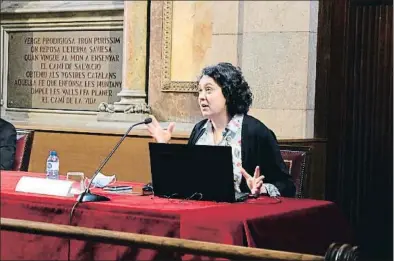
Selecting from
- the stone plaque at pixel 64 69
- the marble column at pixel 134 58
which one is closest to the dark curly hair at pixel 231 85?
the marble column at pixel 134 58

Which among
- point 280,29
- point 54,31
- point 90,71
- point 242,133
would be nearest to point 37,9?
point 54,31

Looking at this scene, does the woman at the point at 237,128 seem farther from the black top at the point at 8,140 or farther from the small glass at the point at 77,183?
the black top at the point at 8,140

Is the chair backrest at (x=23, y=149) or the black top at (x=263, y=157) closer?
the black top at (x=263, y=157)

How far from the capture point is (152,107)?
302 inches

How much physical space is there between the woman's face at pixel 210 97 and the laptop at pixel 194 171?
0.69 m

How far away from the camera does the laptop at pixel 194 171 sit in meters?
3.48

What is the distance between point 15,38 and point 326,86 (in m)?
3.39

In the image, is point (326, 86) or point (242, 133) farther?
point (326, 86)

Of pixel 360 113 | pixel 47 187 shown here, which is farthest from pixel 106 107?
pixel 47 187

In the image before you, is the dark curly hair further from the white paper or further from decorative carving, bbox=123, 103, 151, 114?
decorative carving, bbox=123, 103, 151, 114

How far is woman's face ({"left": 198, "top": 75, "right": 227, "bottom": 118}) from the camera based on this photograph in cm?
426

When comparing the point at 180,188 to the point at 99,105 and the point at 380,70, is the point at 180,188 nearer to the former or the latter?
the point at 380,70

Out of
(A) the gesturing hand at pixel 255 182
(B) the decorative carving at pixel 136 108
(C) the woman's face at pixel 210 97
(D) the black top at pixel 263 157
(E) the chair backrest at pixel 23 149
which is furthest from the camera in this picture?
(B) the decorative carving at pixel 136 108

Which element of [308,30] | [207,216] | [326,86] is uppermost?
[308,30]
